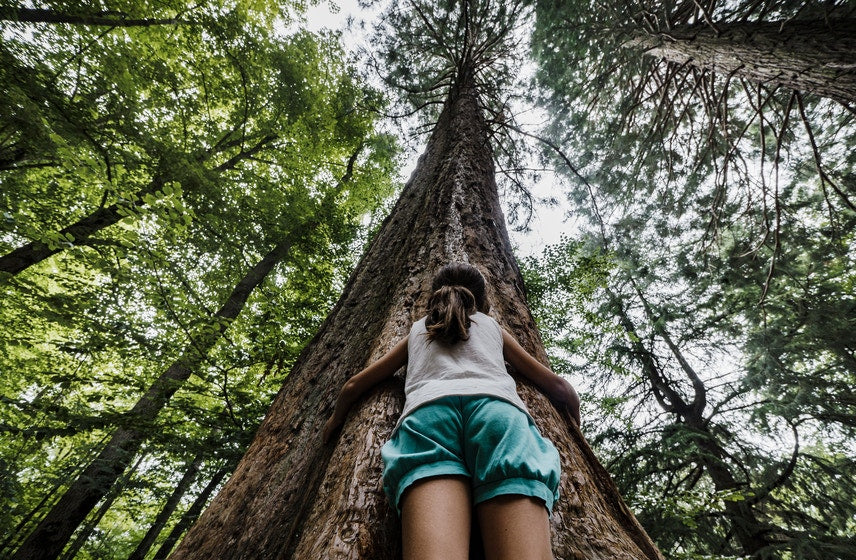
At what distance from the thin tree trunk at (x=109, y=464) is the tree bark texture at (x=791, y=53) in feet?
20.9

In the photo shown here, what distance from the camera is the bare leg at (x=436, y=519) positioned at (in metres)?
0.89

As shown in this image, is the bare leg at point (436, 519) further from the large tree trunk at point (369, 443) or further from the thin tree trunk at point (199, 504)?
the thin tree trunk at point (199, 504)

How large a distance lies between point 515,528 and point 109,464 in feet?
15.4

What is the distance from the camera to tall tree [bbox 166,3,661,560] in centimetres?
106

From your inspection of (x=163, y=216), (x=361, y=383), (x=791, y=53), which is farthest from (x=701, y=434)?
(x=163, y=216)

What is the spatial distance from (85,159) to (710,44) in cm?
696

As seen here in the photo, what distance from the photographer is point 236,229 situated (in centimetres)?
534

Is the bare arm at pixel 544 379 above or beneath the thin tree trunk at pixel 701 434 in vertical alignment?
beneath

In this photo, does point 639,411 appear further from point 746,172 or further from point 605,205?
point 746,172

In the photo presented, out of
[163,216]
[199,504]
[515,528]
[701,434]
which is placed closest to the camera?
[515,528]

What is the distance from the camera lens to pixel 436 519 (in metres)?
0.94

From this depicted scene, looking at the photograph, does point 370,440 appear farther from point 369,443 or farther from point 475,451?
point 475,451

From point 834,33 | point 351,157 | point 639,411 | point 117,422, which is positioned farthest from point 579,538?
point 351,157

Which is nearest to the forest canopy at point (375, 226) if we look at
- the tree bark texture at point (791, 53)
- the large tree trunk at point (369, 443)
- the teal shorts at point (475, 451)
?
the tree bark texture at point (791, 53)
